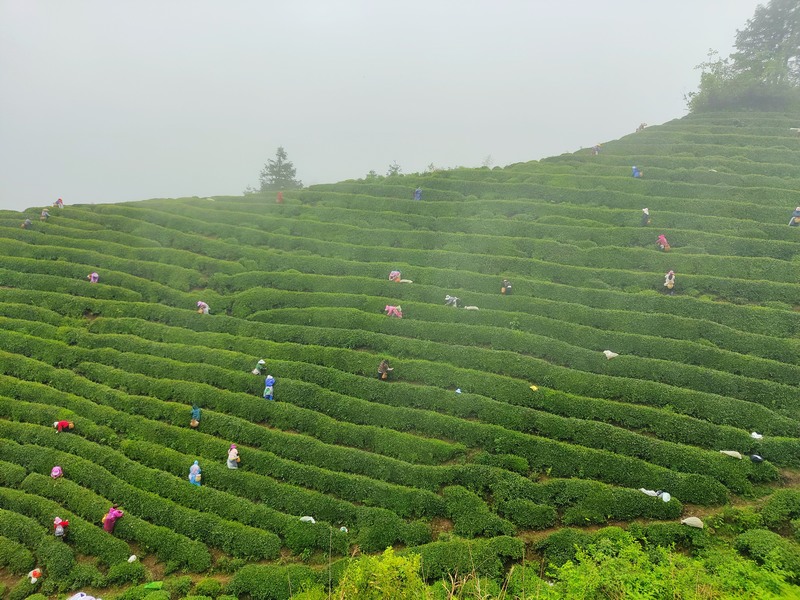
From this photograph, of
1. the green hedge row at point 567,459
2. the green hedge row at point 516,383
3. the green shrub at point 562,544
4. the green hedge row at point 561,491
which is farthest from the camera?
the green hedge row at point 516,383

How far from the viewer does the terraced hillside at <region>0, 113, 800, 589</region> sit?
1577 cm

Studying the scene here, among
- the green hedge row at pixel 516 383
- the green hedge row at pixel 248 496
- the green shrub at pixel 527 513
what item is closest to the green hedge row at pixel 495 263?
the green hedge row at pixel 516 383

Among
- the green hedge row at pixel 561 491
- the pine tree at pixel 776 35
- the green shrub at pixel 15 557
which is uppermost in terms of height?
the pine tree at pixel 776 35

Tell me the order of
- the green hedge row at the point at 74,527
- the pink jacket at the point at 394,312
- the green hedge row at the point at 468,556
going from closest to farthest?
the green hedge row at the point at 468,556 → the green hedge row at the point at 74,527 → the pink jacket at the point at 394,312

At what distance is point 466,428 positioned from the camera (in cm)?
1820

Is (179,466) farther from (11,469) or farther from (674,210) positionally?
(674,210)

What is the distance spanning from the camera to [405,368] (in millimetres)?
21188

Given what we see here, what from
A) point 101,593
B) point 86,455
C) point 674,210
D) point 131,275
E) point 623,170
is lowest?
point 101,593

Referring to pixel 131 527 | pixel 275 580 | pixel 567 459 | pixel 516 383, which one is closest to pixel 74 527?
pixel 131 527

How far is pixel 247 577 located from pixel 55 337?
61.8 feet

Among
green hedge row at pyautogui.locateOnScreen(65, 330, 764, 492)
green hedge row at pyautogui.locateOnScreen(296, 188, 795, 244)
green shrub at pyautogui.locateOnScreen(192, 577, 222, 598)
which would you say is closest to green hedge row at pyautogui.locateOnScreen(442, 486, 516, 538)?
green hedge row at pyautogui.locateOnScreen(65, 330, 764, 492)

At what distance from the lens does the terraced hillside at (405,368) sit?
15766 mm

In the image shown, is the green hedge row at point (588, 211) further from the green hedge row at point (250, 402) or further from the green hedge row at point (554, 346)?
the green hedge row at point (250, 402)

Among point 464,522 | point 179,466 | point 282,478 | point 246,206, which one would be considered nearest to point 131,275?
point 246,206
